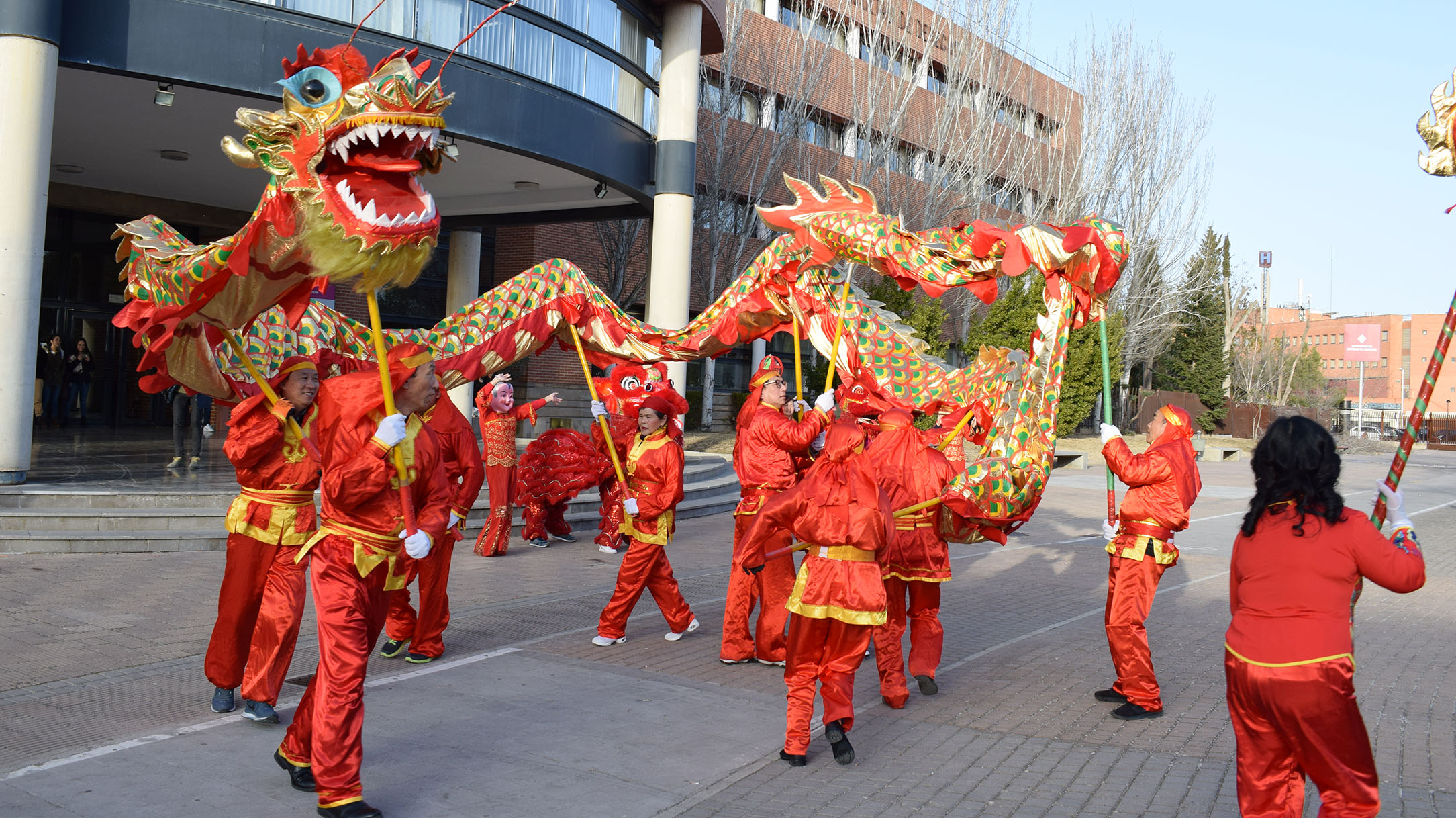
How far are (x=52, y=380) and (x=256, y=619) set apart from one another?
51.5 ft

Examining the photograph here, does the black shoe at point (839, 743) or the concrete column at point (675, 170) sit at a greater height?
the concrete column at point (675, 170)

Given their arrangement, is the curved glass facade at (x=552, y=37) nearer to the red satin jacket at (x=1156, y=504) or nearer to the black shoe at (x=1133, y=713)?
the red satin jacket at (x=1156, y=504)

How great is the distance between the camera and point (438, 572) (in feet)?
22.6

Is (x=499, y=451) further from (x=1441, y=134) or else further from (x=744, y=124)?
(x=744, y=124)

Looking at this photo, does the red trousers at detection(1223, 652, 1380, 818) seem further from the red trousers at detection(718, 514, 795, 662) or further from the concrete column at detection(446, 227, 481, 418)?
the concrete column at detection(446, 227, 481, 418)

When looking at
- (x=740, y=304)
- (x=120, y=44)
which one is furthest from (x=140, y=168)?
(x=740, y=304)

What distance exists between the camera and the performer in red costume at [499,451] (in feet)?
36.3

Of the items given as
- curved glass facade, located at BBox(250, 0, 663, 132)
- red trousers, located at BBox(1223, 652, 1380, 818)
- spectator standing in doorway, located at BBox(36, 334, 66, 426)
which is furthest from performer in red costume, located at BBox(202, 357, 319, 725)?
spectator standing in doorway, located at BBox(36, 334, 66, 426)

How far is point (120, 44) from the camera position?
1177cm

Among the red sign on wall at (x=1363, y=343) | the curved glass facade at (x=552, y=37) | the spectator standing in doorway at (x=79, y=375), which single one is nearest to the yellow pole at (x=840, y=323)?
the curved glass facade at (x=552, y=37)

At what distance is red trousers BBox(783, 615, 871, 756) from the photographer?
16.8 feet

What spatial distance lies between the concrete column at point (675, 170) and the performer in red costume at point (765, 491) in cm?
1056

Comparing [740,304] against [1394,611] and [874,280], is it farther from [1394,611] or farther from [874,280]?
[874,280]

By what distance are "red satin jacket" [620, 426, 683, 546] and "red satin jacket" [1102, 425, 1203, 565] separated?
2.87m
